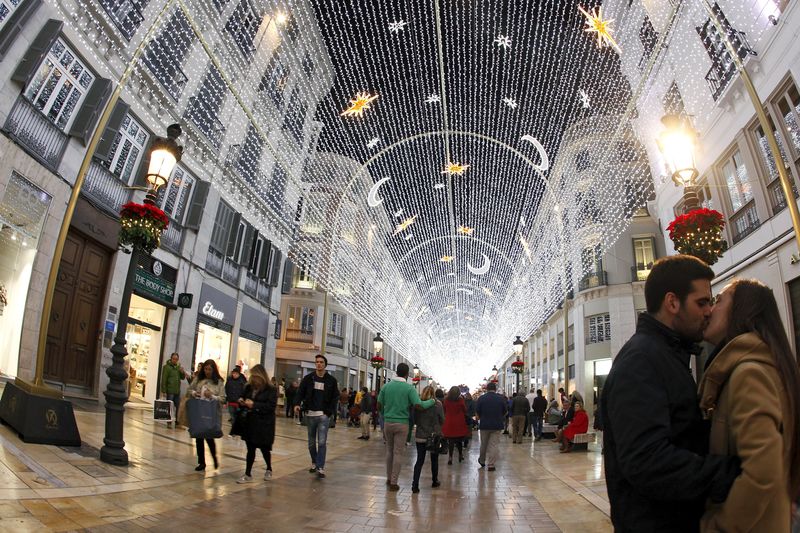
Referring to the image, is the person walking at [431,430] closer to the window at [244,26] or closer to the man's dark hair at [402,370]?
the man's dark hair at [402,370]

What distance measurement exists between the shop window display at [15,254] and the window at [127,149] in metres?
3.39

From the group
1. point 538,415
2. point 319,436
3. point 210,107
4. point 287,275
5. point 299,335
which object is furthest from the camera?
point 299,335

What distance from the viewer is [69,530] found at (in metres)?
4.21

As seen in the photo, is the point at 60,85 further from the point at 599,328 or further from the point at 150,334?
the point at 599,328

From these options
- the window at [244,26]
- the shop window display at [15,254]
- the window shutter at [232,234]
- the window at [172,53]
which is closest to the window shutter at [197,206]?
the window shutter at [232,234]

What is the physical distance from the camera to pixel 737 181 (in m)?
13.8

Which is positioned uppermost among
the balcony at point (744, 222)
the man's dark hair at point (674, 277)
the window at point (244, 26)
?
the window at point (244, 26)

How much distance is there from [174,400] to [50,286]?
6226 mm

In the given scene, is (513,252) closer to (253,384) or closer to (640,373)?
(253,384)

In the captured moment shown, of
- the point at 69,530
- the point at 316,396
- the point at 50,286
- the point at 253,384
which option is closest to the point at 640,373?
the point at 69,530

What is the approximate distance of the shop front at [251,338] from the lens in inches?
957

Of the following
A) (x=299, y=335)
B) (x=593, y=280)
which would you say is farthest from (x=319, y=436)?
(x=299, y=335)

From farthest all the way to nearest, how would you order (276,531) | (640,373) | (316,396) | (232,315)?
(232,315), (316,396), (276,531), (640,373)

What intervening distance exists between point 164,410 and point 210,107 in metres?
11.4
